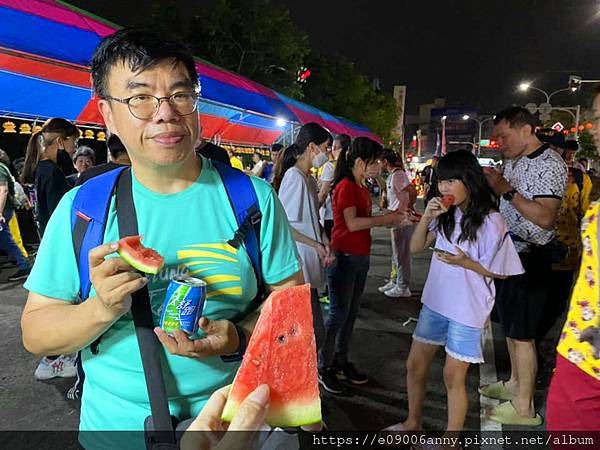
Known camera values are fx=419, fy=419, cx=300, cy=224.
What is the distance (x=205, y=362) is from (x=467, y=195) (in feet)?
7.59

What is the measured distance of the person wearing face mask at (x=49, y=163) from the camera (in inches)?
193

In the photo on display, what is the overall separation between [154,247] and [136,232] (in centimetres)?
8

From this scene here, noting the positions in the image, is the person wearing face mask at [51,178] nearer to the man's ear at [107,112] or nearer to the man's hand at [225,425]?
the man's ear at [107,112]

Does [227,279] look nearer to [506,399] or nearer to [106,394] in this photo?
[106,394]

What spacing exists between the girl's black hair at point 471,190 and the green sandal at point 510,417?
1759 mm

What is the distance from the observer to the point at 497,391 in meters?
4.06

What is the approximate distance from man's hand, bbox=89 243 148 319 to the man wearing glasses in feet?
0.52

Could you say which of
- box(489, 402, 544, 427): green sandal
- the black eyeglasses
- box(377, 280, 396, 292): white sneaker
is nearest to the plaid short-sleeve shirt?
box(489, 402, 544, 427): green sandal

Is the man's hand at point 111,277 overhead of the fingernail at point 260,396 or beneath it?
overhead

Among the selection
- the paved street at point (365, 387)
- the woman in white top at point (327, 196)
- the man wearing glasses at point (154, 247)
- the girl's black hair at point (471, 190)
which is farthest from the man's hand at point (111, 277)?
the woman in white top at point (327, 196)

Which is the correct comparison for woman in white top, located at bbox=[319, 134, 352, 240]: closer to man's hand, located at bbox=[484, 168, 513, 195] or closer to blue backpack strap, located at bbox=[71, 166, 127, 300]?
man's hand, located at bbox=[484, 168, 513, 195]

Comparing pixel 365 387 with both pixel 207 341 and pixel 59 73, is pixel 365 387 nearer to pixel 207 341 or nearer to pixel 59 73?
pixel 207 341

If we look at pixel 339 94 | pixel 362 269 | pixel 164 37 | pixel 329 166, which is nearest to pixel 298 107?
pixel 329 166

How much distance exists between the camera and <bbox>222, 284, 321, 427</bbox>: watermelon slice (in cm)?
118
